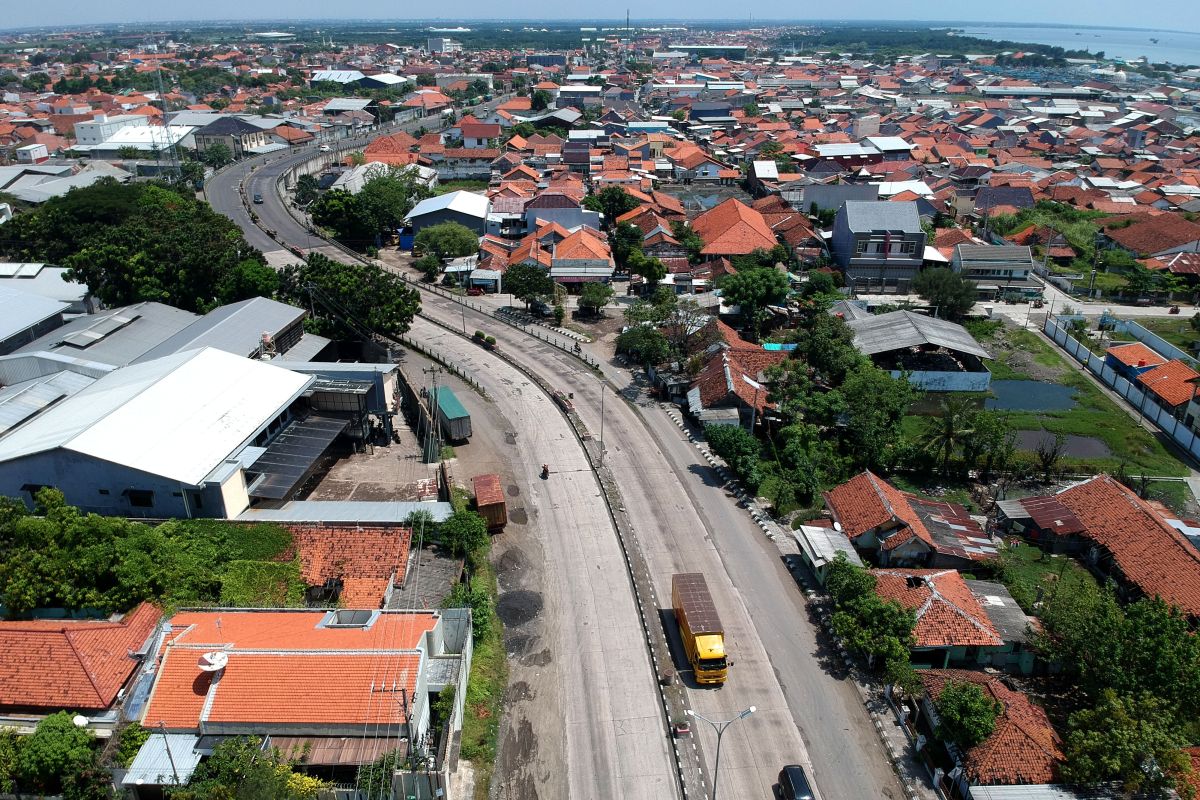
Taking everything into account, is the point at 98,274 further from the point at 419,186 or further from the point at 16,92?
the point at 16,92

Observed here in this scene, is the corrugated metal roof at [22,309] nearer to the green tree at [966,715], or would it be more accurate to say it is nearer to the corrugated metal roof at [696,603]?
the corrugated metal roof at [696,603]

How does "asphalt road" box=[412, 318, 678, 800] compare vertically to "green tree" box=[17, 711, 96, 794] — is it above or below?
below

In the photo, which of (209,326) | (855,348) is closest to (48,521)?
(209,326)

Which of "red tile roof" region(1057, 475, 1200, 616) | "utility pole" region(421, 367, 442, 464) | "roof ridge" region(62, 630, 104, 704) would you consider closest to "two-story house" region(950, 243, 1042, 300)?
"red tile roof" region(1057, 475, 1200, 616)

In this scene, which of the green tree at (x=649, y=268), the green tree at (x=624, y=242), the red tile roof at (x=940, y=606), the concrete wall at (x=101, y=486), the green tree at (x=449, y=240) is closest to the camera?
the red tile roof at (x=940, y=606)

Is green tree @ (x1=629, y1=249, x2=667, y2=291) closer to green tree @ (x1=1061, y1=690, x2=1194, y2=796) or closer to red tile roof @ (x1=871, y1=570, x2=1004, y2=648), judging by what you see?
red tile roof @ (x1=871, y1=570, x2=1004, y2=648)

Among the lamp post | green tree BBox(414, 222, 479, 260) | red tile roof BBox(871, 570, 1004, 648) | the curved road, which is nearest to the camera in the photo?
the lamp post

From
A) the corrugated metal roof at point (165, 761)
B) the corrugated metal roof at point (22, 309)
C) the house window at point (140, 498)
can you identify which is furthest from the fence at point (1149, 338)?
the corrugated metal roof at point (22, 309)

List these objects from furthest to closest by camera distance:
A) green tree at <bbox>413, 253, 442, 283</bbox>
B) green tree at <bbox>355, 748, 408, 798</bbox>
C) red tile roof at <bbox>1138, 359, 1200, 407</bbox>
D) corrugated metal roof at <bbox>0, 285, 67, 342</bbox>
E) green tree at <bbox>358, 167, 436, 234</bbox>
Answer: green tree at <bbox>358, 167, 436, 234</bbox>, green tree at <bbox>413, 253, 442, 283</bbox>, corrugated metal roof at <bbox>0, 285, 67, 342</bbox>, red tile roof at <bbox>1138, 359, 1200, 407</bbox>, green tree at <bbox>355, 748, 408, 798</bbox>
